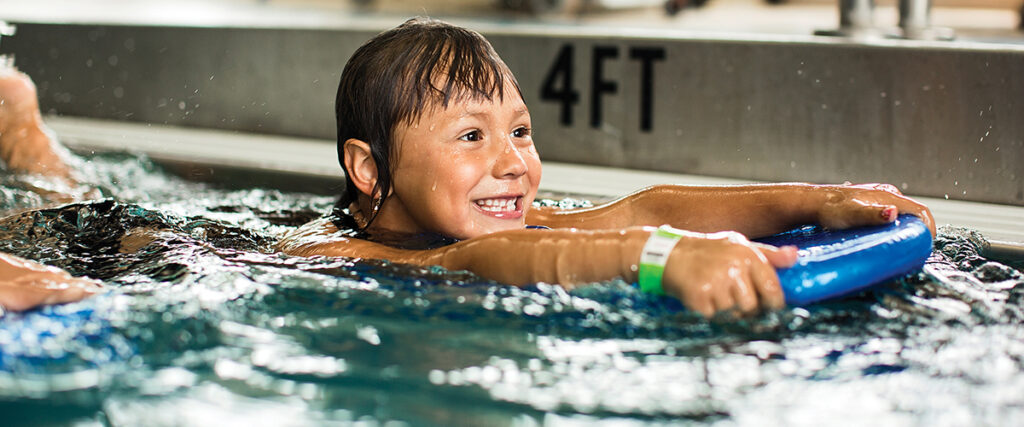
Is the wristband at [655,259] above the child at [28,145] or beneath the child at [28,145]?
above

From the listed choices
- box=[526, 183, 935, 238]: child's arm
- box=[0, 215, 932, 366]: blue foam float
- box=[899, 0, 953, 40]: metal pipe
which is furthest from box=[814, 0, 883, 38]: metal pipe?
box=[0, 215, 932, 366]: blue foam float

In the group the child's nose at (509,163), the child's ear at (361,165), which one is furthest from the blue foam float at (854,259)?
the child's ear at (361,165)

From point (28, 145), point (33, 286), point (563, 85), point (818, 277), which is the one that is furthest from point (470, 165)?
point (563, 85)

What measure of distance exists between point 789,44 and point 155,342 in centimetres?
291

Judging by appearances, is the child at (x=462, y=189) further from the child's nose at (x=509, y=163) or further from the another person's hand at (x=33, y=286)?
the another person's hand at (x=33, y=286)

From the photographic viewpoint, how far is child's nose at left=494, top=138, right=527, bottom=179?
222 cm

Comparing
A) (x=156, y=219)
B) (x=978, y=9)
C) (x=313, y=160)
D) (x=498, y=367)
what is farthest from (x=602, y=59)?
(x=978, y=9)

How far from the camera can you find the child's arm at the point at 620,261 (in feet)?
5.58

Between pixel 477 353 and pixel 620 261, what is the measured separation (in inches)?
12.9

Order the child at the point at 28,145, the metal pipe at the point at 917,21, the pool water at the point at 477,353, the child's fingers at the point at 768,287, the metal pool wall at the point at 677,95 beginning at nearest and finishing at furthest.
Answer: the pool water at the point at 477,353 < the child's fingers at the point at 768,287 < the child at the point at 28,145 < the metal pool wall at the point at 677,95 < the metal pipe at the point at 917,21

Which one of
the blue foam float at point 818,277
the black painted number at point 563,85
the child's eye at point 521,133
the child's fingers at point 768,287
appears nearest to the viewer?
the blue foam float at point 818,277

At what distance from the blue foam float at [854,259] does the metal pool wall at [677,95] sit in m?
1.58

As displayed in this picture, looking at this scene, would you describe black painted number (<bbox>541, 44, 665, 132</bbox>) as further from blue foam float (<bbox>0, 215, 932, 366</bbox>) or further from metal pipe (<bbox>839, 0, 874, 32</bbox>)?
blue foam float (<bbox>0, 215, 932, 366</bbox>)

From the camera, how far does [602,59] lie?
14.1 feet
